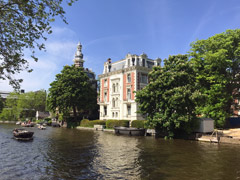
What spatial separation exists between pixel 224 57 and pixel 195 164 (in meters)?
24.3

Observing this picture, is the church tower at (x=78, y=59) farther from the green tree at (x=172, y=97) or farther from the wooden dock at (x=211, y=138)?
the wooden dock at (x=211, y=138)

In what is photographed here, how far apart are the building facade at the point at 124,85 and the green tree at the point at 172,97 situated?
1508 centimetres

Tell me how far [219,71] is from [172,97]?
44.2 ft

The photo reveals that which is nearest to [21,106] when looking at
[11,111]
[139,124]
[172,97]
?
[11,111]

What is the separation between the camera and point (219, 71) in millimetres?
37062

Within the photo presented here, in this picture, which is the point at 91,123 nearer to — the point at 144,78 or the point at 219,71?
the point at 144,78

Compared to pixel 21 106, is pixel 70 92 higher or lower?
higher

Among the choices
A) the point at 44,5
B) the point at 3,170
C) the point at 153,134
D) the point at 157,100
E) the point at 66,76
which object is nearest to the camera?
the point at 44,5

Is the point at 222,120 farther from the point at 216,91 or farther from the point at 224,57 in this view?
the point at 224,57

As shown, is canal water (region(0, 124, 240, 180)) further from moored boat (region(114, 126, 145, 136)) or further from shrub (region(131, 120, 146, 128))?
shrub (region(131, 120, 146, 128))

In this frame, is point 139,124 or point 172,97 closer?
point 172,97

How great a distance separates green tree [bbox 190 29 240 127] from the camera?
34875mm

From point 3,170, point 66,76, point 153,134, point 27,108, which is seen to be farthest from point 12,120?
point 3,170

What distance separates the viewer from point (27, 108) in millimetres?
93188
